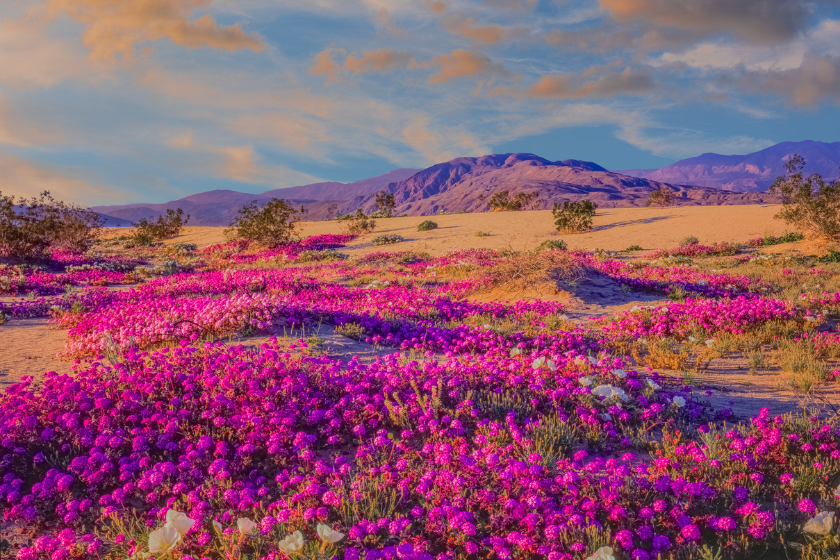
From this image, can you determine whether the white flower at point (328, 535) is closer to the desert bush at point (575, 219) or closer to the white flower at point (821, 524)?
the white flower at point (821, 524)

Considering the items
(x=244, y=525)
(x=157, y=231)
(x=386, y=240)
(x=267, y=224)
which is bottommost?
(x=244, y=525)

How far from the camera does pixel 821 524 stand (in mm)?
2830

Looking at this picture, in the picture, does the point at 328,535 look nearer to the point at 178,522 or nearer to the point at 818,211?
the point at 178,522

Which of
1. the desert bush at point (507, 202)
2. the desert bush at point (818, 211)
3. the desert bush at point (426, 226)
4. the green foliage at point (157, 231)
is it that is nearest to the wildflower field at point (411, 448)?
the desert bush at point (818, 211)

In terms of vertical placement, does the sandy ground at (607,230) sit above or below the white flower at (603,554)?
above

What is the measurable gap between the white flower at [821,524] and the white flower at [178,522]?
3.72 metres

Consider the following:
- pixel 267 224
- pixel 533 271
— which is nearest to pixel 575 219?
pixel 267 224

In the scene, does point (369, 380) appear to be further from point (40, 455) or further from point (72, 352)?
point (72, 352)

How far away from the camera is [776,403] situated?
533cm

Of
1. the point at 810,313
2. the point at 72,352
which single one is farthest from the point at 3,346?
the point at 810,313

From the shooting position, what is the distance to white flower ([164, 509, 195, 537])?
2734mm

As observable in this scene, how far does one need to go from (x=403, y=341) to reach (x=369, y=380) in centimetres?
191

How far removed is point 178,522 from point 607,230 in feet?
105

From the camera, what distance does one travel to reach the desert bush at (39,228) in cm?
2034
